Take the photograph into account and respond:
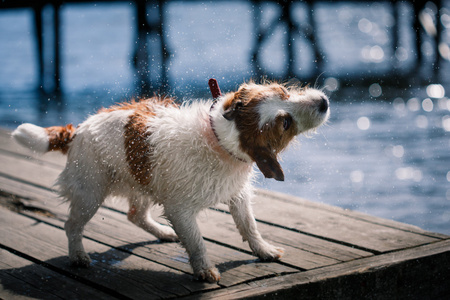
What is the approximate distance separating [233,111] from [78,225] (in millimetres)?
1022

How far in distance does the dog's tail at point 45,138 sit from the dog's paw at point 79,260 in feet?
1.83

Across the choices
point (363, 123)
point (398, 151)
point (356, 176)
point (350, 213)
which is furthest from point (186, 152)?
point (363, 123)

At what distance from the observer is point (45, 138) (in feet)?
9.89

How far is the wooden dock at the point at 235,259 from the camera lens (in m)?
2.55

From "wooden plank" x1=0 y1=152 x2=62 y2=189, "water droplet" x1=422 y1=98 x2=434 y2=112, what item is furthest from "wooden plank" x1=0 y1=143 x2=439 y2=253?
"water droplet" x1=422 y1=98 x2=434 y2=112

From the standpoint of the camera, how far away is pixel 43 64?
13.7 m

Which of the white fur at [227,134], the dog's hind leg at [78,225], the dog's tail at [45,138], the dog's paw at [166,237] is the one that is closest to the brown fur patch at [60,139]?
the dog's tail at [45,138]

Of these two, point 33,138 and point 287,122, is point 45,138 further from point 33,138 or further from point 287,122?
point 287,122

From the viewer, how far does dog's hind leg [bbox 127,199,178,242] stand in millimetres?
3236

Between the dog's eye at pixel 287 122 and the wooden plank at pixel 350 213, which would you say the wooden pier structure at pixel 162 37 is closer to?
the wooden plank at pixel 350 213

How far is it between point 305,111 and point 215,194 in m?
0.57

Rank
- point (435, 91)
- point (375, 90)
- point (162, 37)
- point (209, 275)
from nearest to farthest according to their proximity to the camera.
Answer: point (209, 275) < point (435, 91) < point (162, 37) < point (375, 90)

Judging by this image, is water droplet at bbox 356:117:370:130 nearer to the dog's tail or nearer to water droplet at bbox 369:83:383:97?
water droplet at bbox 369:83:383:97

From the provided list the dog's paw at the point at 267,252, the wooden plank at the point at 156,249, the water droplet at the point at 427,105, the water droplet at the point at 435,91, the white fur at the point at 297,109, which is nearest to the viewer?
the white fur at the point at 297,109
